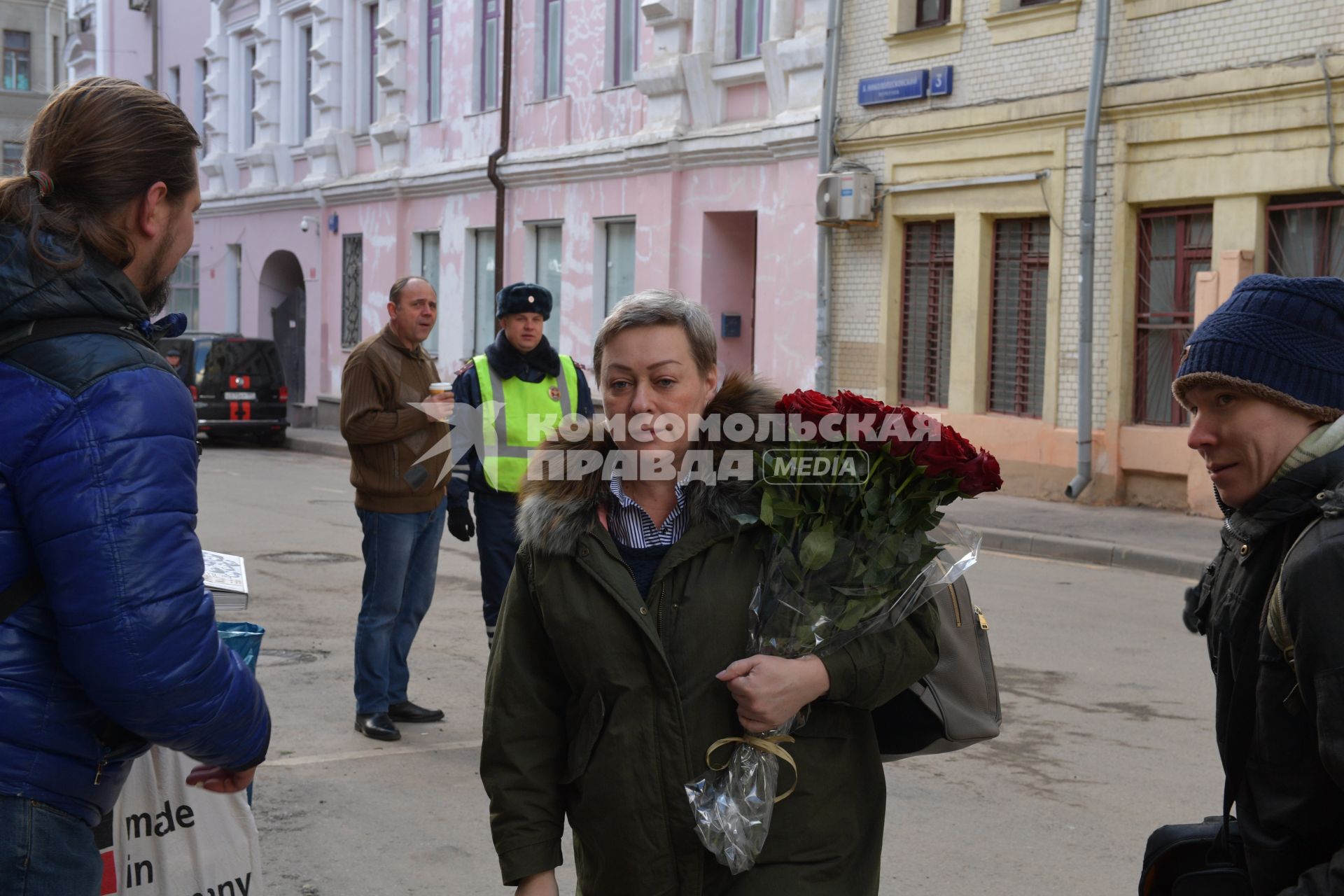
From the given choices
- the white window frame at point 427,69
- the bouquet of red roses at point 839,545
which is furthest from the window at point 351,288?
the bouquet of red roses at point 839,545

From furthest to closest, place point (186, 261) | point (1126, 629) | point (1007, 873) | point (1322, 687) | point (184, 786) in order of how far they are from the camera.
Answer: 1. point (186, 261)
2. point (1126, 629)
3. point (1007, 873)
4. point (184, 786)
5. point (1322, 687)

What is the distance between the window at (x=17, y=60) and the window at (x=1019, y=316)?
150 feet

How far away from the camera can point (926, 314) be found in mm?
18078

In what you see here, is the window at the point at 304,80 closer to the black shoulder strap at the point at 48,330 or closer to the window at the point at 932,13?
the window at the point at 932,13

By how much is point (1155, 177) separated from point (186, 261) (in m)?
26.8

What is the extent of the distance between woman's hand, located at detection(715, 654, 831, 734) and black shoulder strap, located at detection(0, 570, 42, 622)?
44.6 inches

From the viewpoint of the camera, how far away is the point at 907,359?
18453mm

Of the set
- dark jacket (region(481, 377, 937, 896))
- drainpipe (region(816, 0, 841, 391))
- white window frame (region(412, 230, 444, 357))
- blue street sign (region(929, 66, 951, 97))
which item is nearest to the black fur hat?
dark jacket (region(481, 377, 937, 896))

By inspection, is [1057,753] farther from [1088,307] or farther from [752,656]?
[1088,307]

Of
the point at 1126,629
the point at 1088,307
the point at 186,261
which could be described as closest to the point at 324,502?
the point at 1088,307

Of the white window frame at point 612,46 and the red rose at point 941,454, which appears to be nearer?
the red rose at point 941,454

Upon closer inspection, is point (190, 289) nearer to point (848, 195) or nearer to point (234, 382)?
point (234, 382)

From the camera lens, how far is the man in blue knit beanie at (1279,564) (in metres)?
2.16

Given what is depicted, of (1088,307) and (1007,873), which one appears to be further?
(1088,307)
